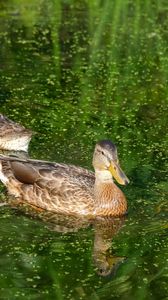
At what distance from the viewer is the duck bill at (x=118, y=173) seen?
9766mm

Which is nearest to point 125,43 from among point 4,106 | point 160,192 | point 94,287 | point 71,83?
point 71,83

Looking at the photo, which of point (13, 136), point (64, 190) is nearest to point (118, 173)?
point (64, 190)

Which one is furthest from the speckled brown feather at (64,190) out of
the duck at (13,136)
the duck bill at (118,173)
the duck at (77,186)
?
the duck at (13,136)

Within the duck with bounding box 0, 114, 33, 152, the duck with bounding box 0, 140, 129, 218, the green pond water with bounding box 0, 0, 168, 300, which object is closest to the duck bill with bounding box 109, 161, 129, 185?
Result: the duck with bounding box 0, 140, 129, 218

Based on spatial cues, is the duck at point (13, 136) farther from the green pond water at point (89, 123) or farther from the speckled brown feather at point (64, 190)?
the speckled brown feather at point (64, 190)

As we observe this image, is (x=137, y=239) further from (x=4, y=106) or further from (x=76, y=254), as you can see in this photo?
(x=4, y=106)

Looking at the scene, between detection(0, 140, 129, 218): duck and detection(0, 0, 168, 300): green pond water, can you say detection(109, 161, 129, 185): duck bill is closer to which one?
detection(0, 140, 129, 218): duck

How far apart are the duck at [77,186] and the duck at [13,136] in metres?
1.00

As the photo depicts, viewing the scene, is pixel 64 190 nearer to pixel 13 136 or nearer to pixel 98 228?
pixel 98 228

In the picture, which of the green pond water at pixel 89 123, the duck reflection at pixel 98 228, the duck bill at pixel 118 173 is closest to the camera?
the green pond water at pixel 89 123

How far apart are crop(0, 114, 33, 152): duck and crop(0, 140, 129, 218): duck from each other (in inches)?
39.3

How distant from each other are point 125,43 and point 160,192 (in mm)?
6242

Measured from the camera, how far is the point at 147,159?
11031 millimetres

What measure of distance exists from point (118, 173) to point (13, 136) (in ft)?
6.13
